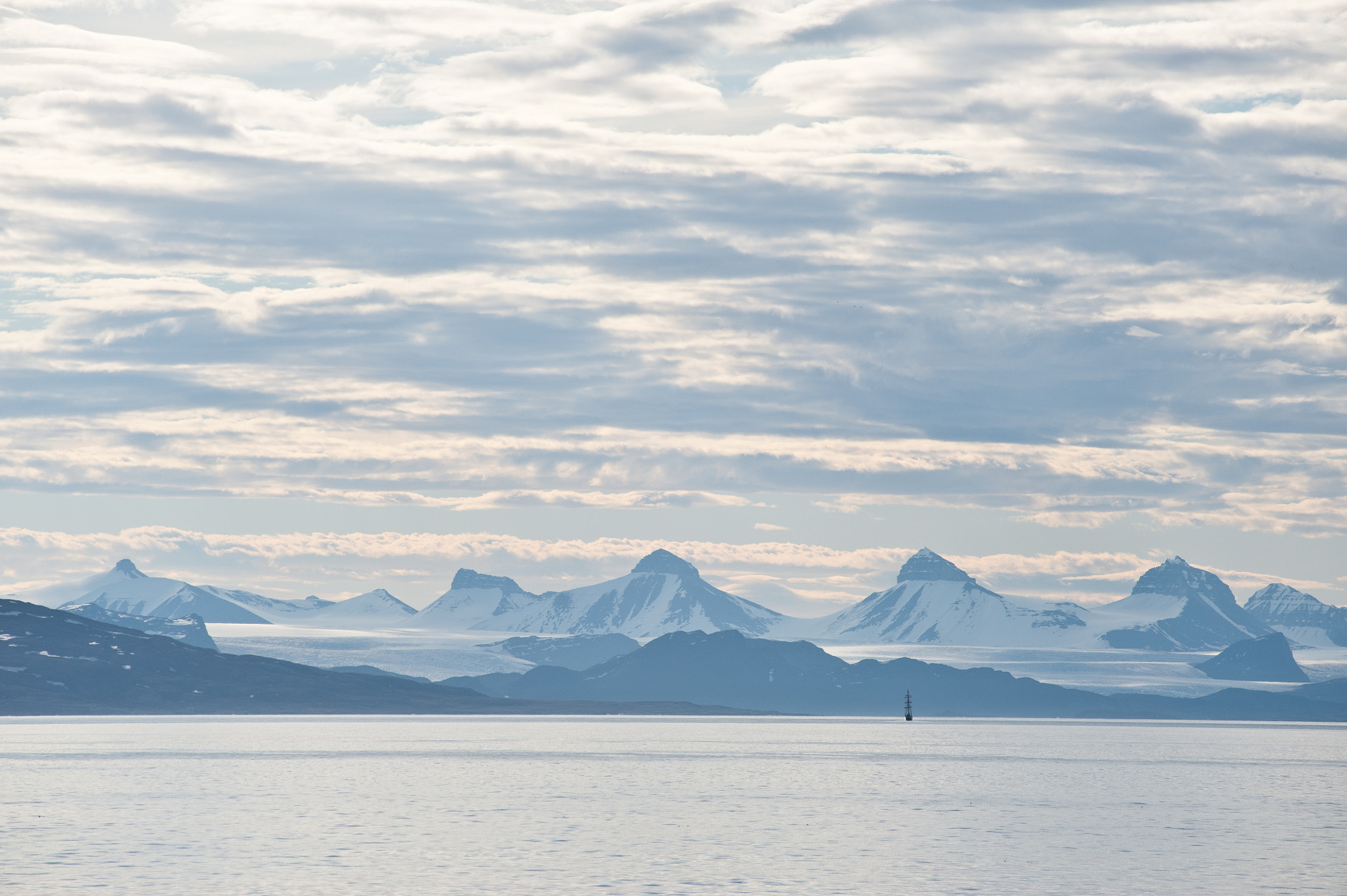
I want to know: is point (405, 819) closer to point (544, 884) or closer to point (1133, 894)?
point (544, 884)

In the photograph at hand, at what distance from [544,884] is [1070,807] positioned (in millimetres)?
69255

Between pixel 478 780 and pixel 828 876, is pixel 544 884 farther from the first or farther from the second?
pixel 478 780

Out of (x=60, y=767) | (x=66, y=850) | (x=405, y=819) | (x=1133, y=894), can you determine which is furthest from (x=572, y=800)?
(x=60, y=767)

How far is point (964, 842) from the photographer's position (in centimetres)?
9894

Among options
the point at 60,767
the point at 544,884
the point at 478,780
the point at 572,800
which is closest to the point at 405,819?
the point at 572,800

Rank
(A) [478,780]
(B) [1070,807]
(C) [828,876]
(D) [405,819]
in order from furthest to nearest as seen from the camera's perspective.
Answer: (A) [478,780] < (B) [1070,807] < (D) [405,819] < (C) [828,876]

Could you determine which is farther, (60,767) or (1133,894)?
(60,767)

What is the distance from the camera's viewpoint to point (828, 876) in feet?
261

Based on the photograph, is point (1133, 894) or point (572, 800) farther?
point (572, 800)

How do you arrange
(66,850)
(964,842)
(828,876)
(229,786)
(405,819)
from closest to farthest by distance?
(828,876) < (66,850) < (964,842) < (405,819) < (229,786)

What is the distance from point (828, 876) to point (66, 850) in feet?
141

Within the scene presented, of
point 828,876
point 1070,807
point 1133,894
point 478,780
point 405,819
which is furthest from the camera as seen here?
point 478,780

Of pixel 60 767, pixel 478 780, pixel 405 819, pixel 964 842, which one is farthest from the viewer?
pixel 60 767

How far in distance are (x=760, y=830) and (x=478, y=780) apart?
6521 centimetres
